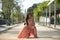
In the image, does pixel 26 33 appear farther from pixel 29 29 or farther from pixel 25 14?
pixel 25 14

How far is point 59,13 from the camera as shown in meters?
81.6

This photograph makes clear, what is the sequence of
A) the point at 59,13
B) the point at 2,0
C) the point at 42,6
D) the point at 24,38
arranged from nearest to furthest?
Answer: the point at 24,38
the point at 2,0
the point at 59,13
the point at 42,6

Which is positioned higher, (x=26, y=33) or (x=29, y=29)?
(x=29, y=29)

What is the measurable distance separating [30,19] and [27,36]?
1.48 m

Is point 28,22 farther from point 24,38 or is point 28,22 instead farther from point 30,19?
point 24,38

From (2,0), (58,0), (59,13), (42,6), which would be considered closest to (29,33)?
(58,0)

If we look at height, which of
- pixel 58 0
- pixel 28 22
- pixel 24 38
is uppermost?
pixel 58 0

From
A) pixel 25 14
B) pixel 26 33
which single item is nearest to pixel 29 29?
pixel 26 33

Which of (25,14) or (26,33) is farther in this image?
(25,14)

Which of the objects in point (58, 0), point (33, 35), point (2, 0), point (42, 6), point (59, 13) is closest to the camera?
point (33, 35)

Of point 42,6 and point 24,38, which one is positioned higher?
point 42,6

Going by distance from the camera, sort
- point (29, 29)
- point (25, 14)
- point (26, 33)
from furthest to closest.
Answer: point (25, 14) < point (29, 29) < point (26, 33)

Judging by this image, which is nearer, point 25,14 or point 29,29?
point 29,29

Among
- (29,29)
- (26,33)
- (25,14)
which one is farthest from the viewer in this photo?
(25,14)
